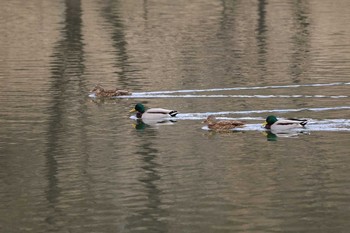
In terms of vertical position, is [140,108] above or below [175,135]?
below

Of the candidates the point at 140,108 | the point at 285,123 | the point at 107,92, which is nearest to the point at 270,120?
the point at 285,123

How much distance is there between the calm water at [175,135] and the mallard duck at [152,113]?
50 cm

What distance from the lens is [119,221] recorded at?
77.9ft

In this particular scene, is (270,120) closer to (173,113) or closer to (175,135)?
(175,135)

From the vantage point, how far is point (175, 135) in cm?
3416

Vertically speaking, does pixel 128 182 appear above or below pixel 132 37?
above

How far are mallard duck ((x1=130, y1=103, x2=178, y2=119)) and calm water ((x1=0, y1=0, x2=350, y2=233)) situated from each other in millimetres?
500

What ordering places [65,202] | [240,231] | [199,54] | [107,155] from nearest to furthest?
[240,231], [65,202], [107,155], [199,54]

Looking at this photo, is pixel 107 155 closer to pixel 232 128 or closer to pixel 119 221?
pixel 232 128

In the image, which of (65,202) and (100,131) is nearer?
(65,202)

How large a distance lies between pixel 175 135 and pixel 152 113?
3265 mm

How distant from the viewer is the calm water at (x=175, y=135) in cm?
2453

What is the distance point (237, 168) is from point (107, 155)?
3.90 meters

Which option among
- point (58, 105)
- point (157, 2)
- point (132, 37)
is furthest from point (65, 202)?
point (157, 2)
